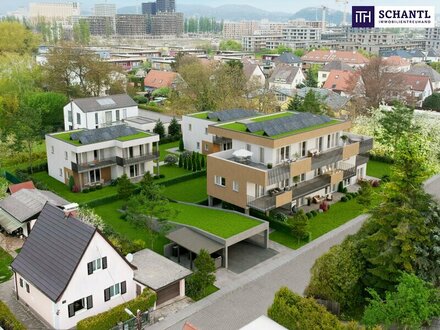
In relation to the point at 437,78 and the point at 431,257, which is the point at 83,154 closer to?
the point at 431,257

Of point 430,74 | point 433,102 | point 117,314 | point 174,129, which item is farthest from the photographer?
point 430,74

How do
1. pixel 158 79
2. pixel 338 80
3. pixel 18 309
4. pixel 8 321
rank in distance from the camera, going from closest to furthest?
1. pixel 8 321
2. pixel 18 309
3. pixel 338 80
4. pixel 158 79

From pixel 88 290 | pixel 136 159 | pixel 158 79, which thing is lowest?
pixel 88 290

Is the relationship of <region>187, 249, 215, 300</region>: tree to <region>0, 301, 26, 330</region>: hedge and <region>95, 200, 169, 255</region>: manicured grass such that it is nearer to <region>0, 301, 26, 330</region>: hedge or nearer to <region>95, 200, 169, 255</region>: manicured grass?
<region>95, 200, 169, 255</region>: manicured grass

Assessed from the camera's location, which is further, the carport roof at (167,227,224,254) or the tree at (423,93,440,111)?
the tree at (423,93,440,111)

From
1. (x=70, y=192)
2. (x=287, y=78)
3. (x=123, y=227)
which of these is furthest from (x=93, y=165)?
(x=287, y=78)

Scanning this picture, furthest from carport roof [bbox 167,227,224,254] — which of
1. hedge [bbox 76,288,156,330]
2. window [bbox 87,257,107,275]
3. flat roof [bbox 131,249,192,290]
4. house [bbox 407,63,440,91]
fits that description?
house [bbox 407,63,440,91]

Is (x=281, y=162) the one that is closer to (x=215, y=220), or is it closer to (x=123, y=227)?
(x=215, y=220)
